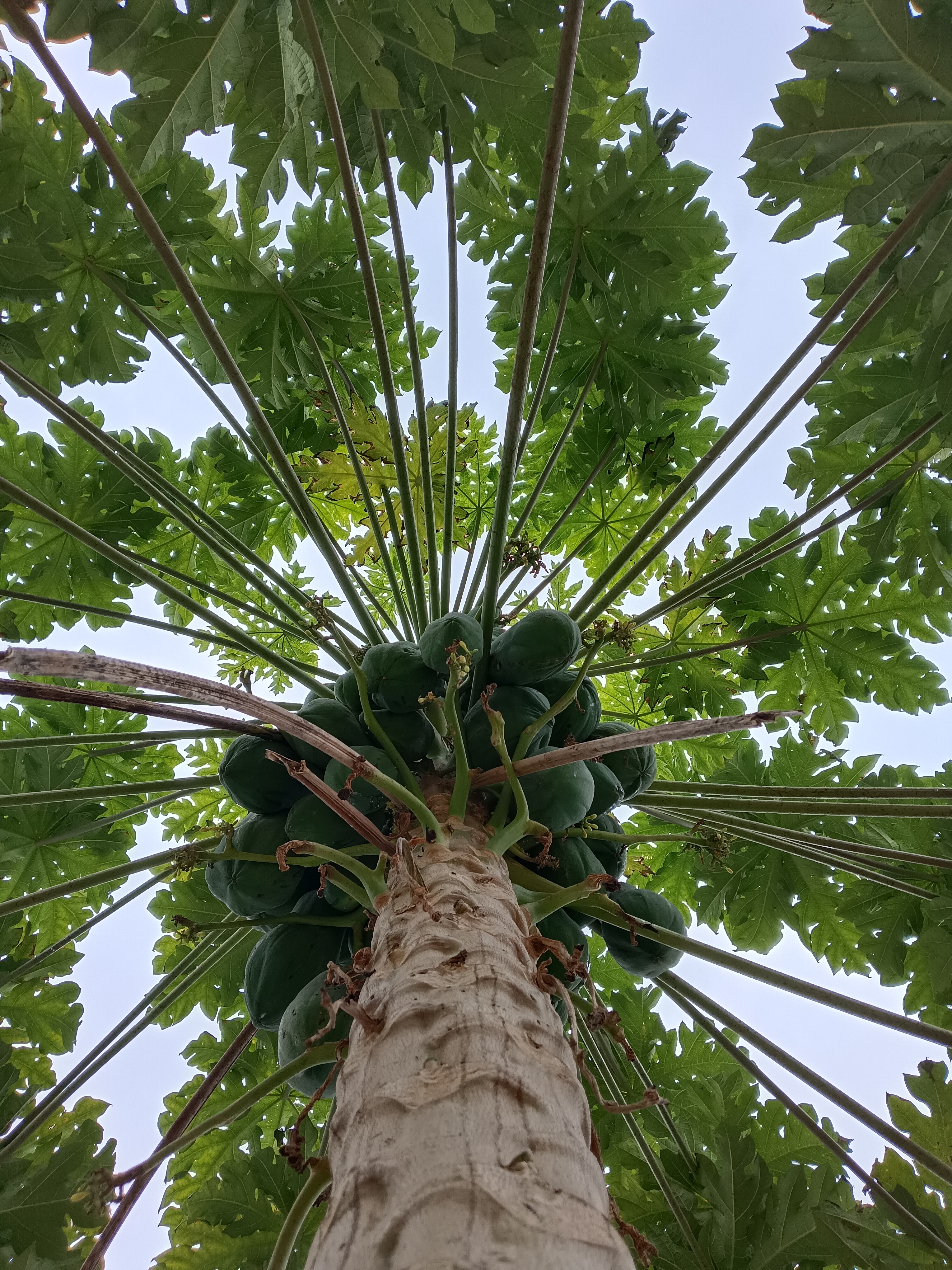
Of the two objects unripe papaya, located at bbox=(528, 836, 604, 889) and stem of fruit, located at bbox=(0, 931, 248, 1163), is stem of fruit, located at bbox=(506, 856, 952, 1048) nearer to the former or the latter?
A: unripe papaya, located at bbox=(528, 836, 604, 889)

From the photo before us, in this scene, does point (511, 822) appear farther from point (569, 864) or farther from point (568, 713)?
point (568, 713)

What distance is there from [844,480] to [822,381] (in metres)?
0.44

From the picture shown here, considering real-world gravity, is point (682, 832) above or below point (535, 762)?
above

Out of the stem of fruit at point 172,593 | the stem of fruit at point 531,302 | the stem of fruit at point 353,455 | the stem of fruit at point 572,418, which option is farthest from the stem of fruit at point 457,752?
the stem of fruit at point 572,418

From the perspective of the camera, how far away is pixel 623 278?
3.15 metres

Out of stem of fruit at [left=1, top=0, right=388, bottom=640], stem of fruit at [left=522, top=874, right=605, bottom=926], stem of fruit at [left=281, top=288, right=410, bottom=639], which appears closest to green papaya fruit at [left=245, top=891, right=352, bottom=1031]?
stem of fruit at [left=522, top=874, right=605, bottom=926]

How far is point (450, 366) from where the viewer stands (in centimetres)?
315

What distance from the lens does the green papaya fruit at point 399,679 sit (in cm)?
217

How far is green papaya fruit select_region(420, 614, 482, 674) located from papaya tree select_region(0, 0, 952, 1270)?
2 centimetres

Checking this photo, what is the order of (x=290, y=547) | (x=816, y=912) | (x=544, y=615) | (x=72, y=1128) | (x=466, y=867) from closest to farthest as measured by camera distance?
(x=466, y=867) < (x=544, y=615) < (x=72, y=1128) < (x=816, y=912) < (x=290, y=547)

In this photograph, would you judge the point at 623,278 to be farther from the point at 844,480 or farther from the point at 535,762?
the point at 535,762

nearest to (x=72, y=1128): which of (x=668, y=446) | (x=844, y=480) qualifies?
(x=668, y=446)

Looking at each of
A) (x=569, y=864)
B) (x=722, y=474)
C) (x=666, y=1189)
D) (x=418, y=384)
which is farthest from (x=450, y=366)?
(x=666, y=1189)

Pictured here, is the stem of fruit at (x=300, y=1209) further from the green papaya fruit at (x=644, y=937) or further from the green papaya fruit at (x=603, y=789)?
the green papaya fruit at (x=603, y=789)
